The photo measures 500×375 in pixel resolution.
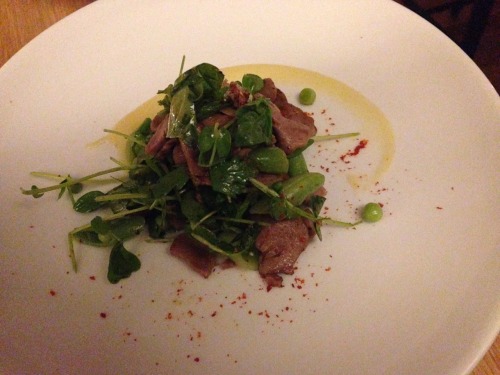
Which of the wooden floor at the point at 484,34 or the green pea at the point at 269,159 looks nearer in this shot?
the green pea at the point at 269,159

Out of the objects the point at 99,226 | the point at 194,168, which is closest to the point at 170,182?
the point at 194,168

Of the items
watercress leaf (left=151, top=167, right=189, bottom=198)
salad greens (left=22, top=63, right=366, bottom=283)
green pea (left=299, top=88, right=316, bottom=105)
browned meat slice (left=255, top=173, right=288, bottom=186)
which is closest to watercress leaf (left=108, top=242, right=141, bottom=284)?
salad greens (left=22, top=63, right=366, bottom=283)

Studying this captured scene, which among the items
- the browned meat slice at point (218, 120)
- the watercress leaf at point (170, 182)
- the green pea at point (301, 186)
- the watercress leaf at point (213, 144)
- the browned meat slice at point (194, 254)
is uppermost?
the browned meat slice at point (218, 120)

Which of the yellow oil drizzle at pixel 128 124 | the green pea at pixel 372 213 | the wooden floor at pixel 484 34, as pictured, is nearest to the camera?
the green pea at pixel 372 213

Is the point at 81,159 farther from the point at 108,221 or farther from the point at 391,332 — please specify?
the point at 391,332

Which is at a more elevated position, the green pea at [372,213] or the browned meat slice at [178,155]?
the browned meat slice at [178,155]

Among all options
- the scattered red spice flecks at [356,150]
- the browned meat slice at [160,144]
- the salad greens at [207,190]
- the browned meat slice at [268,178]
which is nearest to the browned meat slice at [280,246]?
the salad greens at [207,190]

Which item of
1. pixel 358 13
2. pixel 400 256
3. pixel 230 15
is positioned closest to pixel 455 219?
pixel 400 256

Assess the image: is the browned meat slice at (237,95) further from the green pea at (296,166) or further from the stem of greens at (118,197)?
the stem of greens at (118,197)
